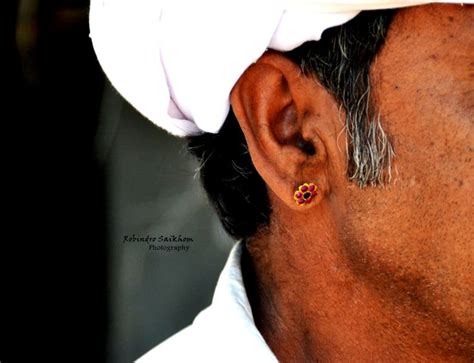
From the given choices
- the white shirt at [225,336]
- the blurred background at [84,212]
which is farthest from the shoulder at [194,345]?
the blurred background at [84,212]

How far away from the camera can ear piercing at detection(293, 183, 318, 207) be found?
85.1 inches

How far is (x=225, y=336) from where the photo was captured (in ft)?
7.68

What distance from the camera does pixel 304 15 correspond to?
203 centimetres

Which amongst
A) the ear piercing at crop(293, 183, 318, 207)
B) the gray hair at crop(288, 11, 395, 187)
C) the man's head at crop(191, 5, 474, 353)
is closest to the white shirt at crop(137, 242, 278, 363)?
the man's head at crop(191, 5, 474, 353)

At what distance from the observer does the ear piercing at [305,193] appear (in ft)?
7.09

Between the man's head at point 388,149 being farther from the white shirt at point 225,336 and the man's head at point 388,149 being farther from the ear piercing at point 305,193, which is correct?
the white shirt at point 225,336

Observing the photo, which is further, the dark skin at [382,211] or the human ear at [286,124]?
the human ear at [286,124]

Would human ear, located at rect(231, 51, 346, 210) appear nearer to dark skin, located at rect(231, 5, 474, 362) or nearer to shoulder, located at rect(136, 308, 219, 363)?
dark skin, located at rect(231, 5, 474, 362)

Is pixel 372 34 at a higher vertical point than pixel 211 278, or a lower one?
higher

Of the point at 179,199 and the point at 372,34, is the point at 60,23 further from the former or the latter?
the point at 372,34

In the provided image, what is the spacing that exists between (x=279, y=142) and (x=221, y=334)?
50 cm

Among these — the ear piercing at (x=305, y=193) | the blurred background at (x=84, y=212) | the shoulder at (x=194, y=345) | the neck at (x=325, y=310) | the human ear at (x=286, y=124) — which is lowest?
the blurred background at (x=84, y=212)

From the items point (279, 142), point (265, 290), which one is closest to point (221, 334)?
point (265, 290)

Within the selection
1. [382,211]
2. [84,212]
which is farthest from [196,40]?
[84,212]
